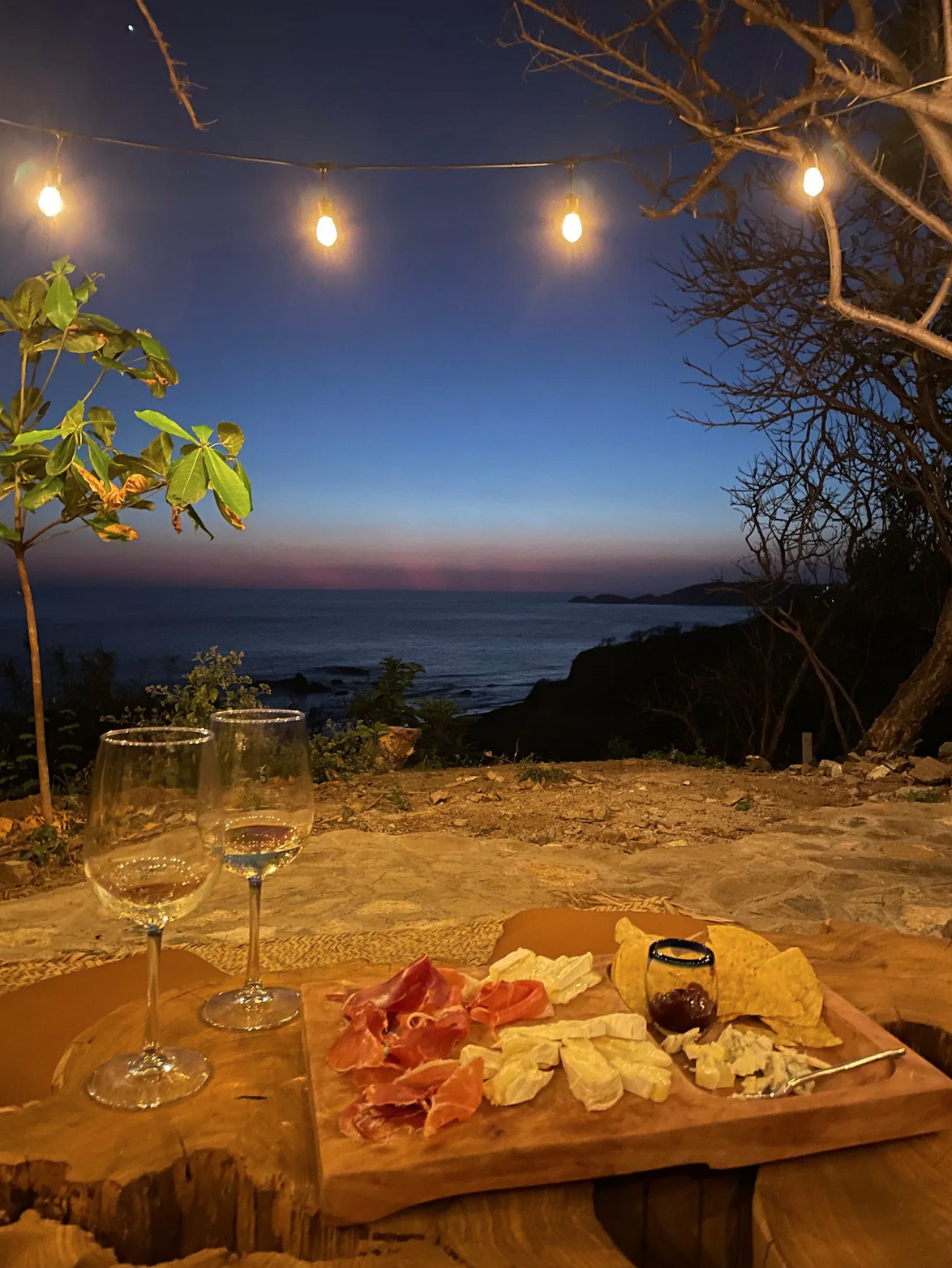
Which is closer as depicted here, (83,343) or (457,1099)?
(457,1099)

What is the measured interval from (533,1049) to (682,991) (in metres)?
0.22

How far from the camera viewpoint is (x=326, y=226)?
4.01m

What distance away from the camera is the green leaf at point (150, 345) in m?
3.09

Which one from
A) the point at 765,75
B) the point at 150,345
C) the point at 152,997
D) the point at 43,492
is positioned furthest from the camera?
the point at 765,75

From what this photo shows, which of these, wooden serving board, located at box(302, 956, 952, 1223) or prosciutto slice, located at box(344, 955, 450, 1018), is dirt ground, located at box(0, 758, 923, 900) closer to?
prosciutto slice, located at box(344, 955, 450, 1018)

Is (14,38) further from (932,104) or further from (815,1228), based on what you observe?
(815,1228)

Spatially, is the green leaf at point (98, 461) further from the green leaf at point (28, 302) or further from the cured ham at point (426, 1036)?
the cured ham at point (426, 1036)

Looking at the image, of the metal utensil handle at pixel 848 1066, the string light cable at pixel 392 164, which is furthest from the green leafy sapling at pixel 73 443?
the metal utensil handle at pixel 848 1066

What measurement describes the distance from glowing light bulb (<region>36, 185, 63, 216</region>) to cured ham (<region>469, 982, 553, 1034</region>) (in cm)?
373

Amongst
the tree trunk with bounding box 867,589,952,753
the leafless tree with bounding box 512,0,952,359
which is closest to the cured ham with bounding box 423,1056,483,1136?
the leafless tree with bounding box 512,0,952,359

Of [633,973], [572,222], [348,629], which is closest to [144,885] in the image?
[633,973]

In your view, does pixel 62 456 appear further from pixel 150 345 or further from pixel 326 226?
pixel 326 226

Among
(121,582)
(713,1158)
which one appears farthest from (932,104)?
(121,582)

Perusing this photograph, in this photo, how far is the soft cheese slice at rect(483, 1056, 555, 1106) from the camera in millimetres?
870
